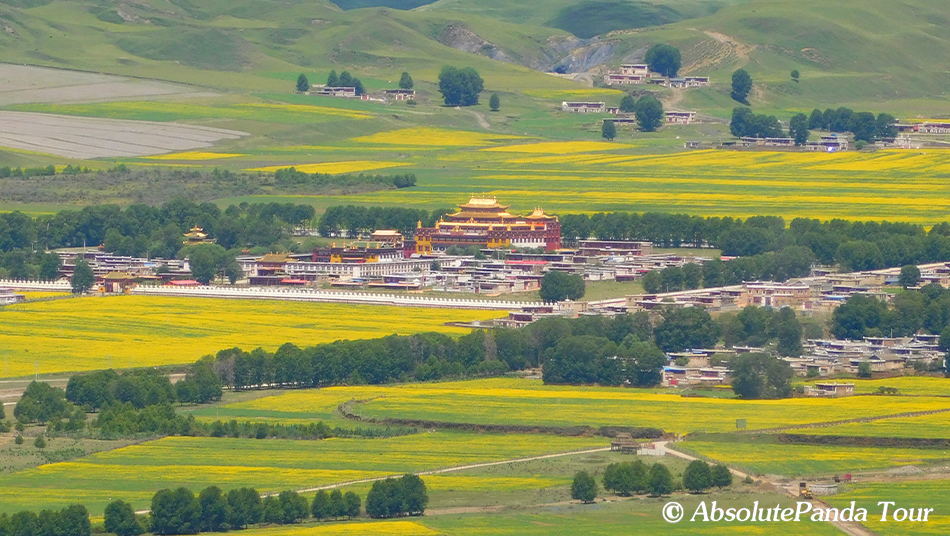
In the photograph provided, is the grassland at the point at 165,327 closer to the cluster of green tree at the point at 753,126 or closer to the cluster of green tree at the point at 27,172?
the cluster of green tree at the point at 27,172

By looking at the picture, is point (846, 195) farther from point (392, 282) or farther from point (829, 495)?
point (829, 495)

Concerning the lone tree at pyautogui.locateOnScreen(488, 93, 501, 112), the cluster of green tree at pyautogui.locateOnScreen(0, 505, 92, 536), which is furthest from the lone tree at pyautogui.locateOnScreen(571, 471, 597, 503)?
the lone tree at pyautogui.locateOnScreen(488, 93, 501, 112)

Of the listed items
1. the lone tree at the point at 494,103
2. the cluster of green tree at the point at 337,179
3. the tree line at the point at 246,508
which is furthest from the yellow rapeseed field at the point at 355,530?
the lone tree at the point at 494,103

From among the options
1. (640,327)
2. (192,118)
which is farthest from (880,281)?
(192,118)

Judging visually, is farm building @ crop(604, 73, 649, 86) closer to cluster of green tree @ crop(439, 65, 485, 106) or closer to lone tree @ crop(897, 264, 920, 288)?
cluster of green tree @ crop(439, 65, 485, 106)

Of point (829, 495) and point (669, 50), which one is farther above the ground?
point (669, 50)

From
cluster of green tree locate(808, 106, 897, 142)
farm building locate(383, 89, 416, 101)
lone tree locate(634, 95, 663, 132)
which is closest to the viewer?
cluster of green tree locate(808, 106, 897, 142)
